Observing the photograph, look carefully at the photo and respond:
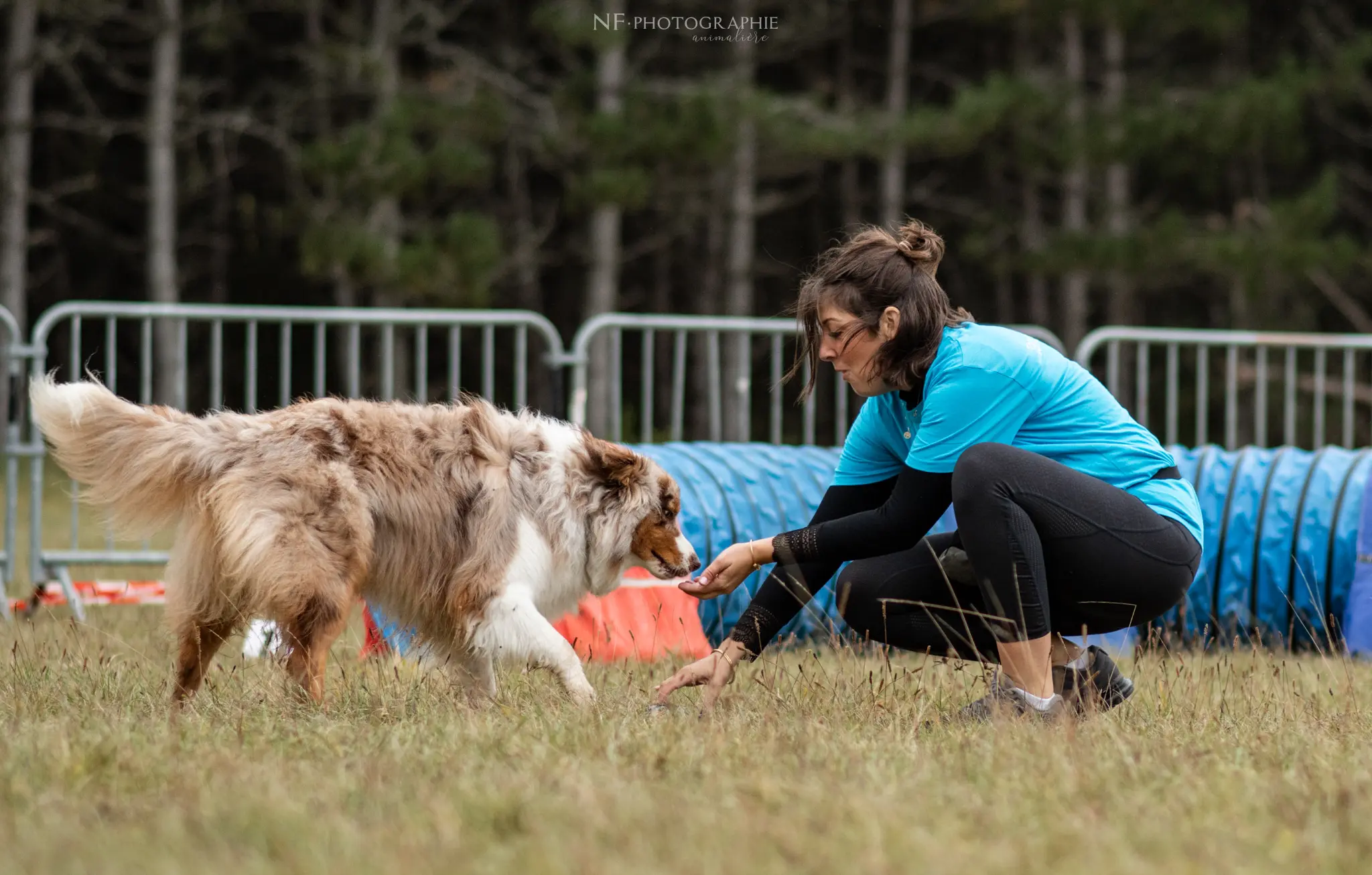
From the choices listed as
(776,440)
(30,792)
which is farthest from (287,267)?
(30,792)

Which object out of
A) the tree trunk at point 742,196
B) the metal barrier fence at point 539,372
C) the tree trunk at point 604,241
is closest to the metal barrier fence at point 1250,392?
the metal barrier fence at point 539,372

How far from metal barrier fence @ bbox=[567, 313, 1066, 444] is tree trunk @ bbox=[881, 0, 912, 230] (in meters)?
2.48

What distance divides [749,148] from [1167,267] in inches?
218

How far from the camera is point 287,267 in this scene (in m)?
20.8

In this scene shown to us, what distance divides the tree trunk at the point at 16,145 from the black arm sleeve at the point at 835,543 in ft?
48.4

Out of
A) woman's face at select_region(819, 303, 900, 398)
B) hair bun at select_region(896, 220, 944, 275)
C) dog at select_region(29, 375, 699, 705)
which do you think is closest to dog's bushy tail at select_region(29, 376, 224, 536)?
dog at select_region(29, 375, 699, 705)

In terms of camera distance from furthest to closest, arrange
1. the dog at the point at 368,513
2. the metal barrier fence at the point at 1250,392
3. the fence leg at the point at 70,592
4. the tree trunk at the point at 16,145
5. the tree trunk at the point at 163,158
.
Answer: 1. the metal barrier fence at the point at 1250,392
2. the tree trunk at the point at 163,158
3. the tree trunk at the point at 16,145
4. the fence leg at the point at 70,592
5. the dog at the point at 368,513

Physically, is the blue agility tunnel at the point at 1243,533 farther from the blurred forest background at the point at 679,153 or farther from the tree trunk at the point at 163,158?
the tree trunk at the point at 163,158

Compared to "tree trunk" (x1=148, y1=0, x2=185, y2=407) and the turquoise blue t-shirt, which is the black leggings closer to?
the turquoise blue t-shirt

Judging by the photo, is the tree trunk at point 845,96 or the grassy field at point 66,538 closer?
the grassy field at point 66,538

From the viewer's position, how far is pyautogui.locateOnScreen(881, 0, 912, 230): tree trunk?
19438 mm

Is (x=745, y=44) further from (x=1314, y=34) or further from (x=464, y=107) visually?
(x=1314, y=34)

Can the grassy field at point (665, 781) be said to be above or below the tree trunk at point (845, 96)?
below

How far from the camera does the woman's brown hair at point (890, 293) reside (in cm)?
383
